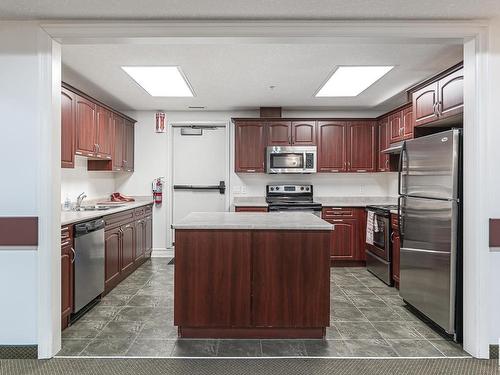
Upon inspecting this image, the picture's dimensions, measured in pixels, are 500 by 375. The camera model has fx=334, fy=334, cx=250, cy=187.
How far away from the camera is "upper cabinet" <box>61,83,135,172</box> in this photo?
11.1 ft

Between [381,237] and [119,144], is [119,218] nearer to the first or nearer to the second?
[119,144]

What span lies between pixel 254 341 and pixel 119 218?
2277 millimetres

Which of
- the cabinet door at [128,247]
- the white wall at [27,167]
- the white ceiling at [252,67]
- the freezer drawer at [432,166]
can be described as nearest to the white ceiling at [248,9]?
the white wall at [27,167]

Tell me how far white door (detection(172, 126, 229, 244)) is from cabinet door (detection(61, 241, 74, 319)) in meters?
2.88

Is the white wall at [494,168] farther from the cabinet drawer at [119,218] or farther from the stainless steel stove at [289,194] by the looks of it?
the cabinet drawer at [119,218]

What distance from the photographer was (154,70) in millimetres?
3617

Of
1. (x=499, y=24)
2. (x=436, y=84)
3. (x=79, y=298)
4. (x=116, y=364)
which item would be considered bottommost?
(x=116, y=364)

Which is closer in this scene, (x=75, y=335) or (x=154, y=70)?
(x=75, y=335)

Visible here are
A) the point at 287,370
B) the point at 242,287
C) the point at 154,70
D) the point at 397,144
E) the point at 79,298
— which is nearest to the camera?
the point at 287,370

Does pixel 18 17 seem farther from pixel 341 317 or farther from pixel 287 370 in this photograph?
pixel 341 317

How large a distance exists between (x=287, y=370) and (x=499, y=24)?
2.83 metres

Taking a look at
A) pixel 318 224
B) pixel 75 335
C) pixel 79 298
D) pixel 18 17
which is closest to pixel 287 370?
pixel 318 224

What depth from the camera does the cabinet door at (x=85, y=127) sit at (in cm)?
366

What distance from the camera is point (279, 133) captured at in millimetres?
5312
